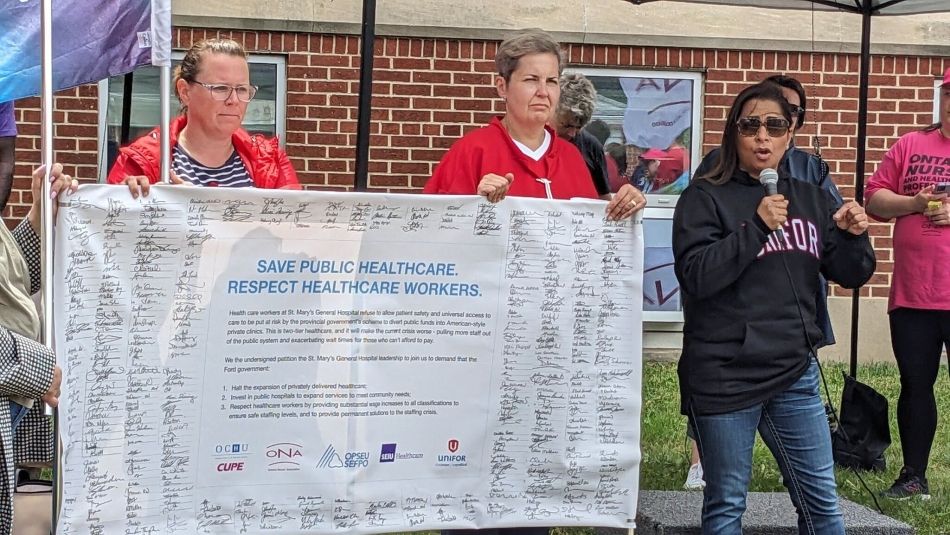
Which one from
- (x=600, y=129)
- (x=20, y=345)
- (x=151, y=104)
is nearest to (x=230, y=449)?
(x=20, y=345)

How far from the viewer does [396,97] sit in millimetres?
10125

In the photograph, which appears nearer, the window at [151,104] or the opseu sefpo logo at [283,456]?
the opseu sefpo logo at [283,456]

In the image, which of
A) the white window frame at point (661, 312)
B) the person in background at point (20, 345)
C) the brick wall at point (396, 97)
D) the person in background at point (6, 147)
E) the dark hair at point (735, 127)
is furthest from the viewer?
the white window frame at point (661, 312)

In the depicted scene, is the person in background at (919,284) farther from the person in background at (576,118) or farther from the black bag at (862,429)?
the person in background at (576,118)

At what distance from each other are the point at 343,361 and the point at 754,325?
4.57 ft

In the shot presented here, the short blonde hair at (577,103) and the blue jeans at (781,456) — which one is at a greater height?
the short blonde hair at (577,103)

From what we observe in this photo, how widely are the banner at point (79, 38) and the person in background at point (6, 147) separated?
69.3 inches

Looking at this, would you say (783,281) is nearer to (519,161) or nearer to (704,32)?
(519,161)

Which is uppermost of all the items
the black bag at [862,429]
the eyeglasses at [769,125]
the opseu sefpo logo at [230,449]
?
the eyeglasses at [769,125]

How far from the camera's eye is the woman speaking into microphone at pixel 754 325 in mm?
4371

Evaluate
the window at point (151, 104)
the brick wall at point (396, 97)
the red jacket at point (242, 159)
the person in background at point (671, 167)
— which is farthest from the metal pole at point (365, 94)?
the person in background at point (671, 167)

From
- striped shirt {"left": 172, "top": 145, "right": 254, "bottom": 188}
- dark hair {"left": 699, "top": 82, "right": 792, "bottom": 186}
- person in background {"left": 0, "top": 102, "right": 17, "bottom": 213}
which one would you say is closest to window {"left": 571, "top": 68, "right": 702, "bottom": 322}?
person in background {"left": 0, "top": 102, "right": 17, "bottom": 213}

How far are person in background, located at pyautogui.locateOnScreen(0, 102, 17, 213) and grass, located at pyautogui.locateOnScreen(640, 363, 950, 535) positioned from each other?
343 centimetres

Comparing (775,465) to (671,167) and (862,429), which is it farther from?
(671,167)
